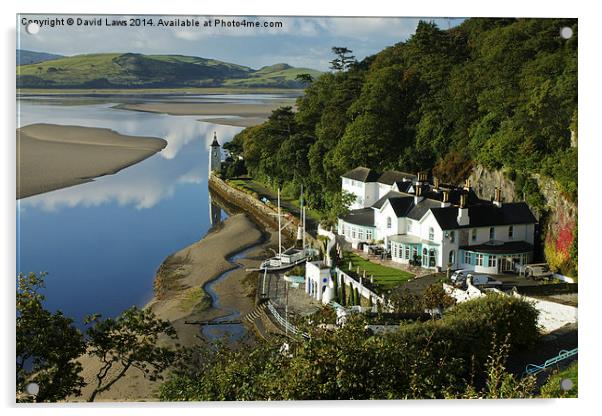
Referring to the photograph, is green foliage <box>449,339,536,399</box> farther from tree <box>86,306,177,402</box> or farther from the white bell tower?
the white bell tower

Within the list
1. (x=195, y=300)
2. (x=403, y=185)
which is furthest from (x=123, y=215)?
(x=403, y=185)

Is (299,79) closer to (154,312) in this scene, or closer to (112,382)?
(154,312)

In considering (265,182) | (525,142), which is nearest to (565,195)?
(525,142)

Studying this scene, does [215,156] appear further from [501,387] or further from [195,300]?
[501,387]

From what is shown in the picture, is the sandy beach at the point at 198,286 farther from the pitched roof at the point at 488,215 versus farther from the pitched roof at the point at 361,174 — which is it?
the pitched roof at the point at 488,215

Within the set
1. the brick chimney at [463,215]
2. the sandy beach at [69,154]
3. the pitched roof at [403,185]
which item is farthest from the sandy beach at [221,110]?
the brick chimney at [463,215]

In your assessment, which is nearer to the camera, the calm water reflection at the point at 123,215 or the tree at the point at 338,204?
the calm water reflection at the point at 123,215

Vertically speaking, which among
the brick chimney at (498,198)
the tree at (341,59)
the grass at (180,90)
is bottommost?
the brick chimney at (498,198)
